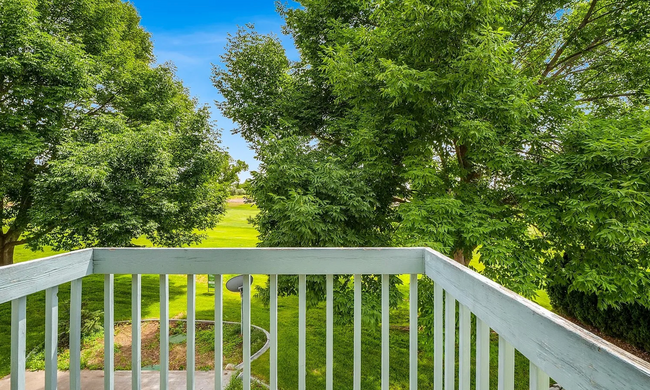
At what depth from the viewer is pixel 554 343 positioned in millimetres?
536

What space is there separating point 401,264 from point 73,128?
756 cm

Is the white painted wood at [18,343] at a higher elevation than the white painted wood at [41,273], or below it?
below

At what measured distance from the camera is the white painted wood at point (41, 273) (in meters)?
0.87

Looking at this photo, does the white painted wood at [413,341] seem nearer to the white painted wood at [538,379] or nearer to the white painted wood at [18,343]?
the white painted wood at [538,379]

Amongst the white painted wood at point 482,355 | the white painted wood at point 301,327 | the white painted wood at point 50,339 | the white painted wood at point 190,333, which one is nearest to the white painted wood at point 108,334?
the white painted wood at point 50,339

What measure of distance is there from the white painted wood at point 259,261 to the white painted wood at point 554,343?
319 millimetres

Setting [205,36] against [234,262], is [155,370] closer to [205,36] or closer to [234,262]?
[234,262]

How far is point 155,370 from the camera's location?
4188 mm

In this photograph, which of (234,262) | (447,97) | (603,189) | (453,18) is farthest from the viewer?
(447,97)

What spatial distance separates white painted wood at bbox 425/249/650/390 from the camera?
0.42 metres

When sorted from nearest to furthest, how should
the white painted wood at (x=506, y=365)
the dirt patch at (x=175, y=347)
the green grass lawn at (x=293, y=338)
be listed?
1. the white painted wood at (x=506, y=365)
2. the dirt patch at (x=175, y=347)
3. the green grass lawn at (x=293, y=338)

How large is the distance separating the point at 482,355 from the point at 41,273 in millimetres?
1308

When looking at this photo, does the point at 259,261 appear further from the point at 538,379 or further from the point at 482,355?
the point at 538,379

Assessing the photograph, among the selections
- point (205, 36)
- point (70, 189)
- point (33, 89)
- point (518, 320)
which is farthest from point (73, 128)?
point (518, 320)
